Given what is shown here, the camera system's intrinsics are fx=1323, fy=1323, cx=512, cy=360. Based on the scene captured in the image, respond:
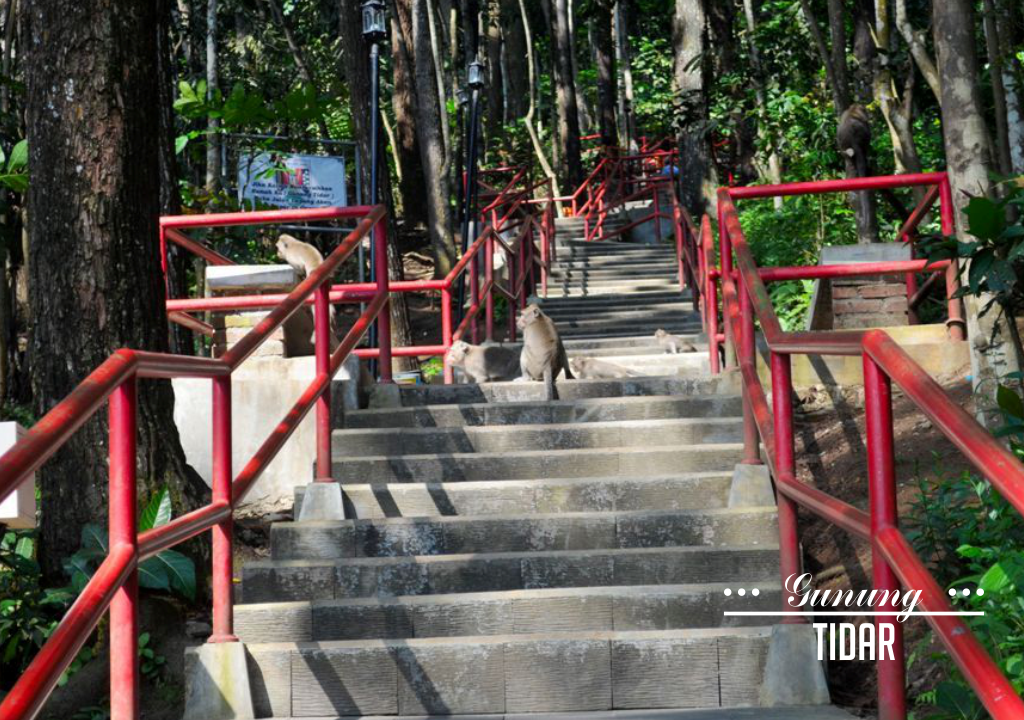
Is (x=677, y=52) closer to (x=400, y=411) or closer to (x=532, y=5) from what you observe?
(x=400, y=411)

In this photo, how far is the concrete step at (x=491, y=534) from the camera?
5.75 m

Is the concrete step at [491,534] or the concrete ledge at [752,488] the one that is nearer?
the concrete step at [491,534]

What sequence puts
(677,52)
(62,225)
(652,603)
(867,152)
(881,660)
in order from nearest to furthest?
1. (881,660)
2. (652,603)
3. (62,225)
4. (867,152)
5. (677,52)

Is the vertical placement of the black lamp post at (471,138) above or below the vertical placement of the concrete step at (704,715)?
above

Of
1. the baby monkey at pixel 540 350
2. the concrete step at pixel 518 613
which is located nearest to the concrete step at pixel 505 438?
the baby monkey at pixel 540 350

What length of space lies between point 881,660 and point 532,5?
45519mm

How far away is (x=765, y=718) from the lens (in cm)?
425

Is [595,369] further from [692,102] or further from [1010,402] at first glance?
[692,102]

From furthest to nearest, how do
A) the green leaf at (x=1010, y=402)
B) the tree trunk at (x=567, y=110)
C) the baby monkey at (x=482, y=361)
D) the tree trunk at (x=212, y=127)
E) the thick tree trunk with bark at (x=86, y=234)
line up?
the tree trunk at (x=567, y=110) → the tree trunk at (x=212, y=127) → the baby monkey at (x=482, y=361) → the thick tree trunk with bark at (x=86, y=234) → the green leaf at (x=1010, y=402)

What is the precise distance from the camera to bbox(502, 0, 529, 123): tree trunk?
42188mm

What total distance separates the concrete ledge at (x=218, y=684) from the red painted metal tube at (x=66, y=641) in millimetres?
1247

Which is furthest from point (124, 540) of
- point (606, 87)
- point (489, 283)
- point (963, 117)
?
point (606, 87)

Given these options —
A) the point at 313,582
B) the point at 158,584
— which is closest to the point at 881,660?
the point at 313,582

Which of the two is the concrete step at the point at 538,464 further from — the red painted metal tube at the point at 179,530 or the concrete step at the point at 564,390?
the red painted metal tube at the point at 179,530
